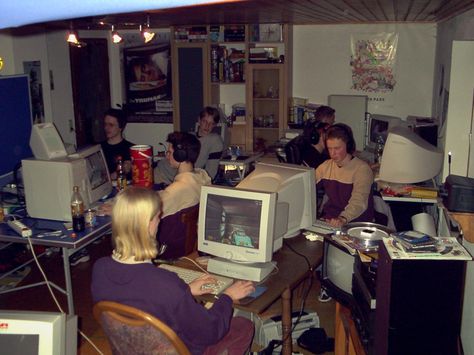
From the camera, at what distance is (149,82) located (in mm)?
7824

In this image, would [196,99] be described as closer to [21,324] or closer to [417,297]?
[417,297]

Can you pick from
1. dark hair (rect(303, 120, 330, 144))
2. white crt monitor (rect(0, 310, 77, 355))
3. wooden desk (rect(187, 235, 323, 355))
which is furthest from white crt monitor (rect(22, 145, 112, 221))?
white crt monitor (rect(0, 310, 77, 355))

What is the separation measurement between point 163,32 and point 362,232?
5351 mm

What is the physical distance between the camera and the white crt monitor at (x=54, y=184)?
3.77 meters

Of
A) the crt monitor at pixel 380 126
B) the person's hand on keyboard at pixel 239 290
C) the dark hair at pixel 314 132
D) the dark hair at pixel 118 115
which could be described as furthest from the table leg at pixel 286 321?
the crt monitor at pixel 380 126

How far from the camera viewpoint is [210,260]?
2.97m

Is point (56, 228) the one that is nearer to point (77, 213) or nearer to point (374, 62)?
point (77, 213)

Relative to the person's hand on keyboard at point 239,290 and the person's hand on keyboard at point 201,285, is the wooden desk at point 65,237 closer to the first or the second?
the person's hand on keyboard at point 201,285

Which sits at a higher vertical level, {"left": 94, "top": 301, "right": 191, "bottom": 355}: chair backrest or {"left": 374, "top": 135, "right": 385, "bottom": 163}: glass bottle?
{"left": 374, "top": 135, "right": 385, "bottom": 163}: glass bottle

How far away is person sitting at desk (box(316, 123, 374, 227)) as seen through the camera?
155 inches

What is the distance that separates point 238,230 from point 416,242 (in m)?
0.94

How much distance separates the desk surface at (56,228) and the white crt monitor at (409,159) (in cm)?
251

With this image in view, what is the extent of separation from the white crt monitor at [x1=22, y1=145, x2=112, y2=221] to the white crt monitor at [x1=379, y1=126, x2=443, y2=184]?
2592 millimetres

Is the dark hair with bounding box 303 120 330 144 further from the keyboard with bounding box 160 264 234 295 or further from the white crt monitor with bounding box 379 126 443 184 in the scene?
the keyboard with bounding box 160 264 234 295
